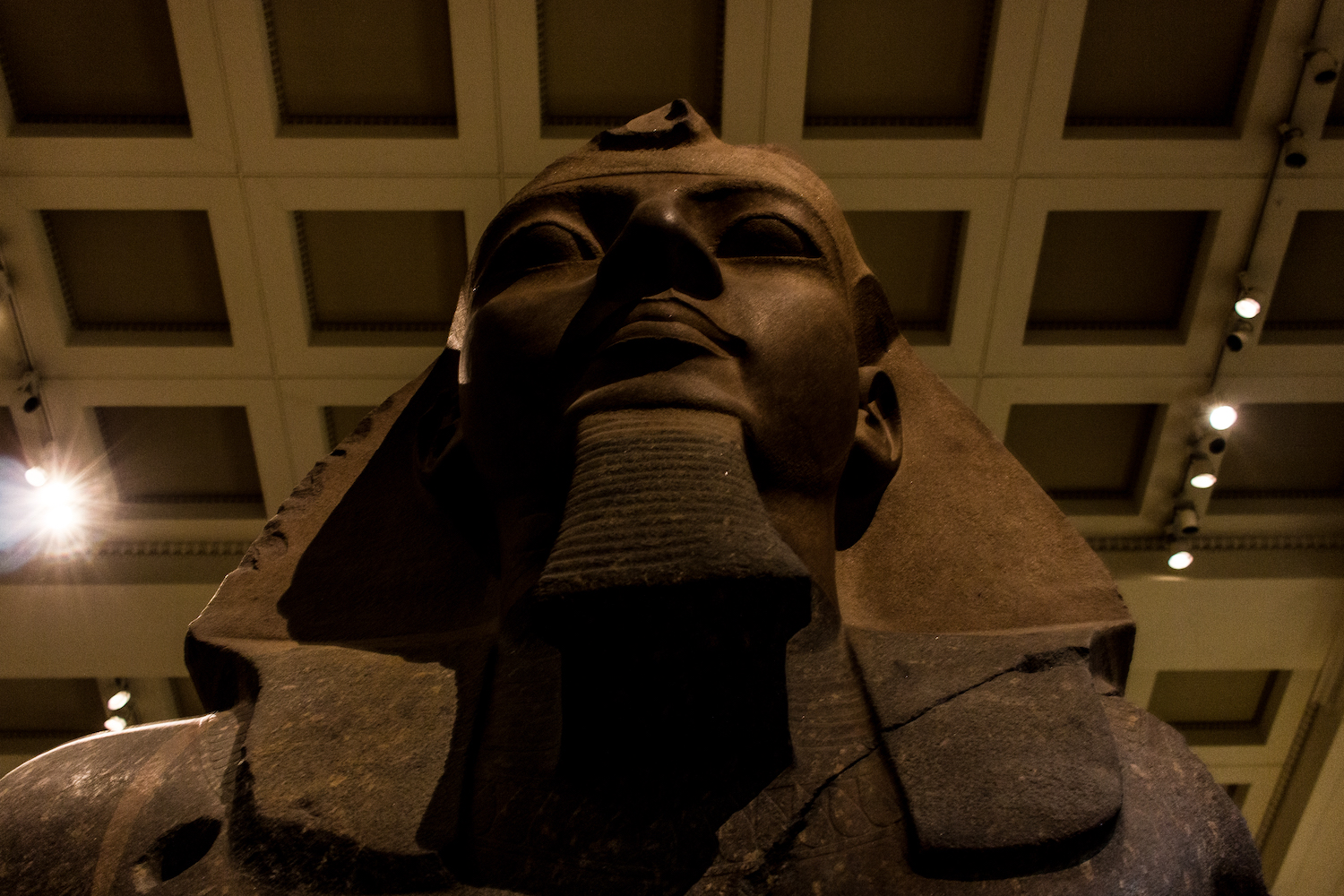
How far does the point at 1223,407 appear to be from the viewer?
3494mm

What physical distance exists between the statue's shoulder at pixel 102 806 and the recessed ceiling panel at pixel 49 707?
303cm

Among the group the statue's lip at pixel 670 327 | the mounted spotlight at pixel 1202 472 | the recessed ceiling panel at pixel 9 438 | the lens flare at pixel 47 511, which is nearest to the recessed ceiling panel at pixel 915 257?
the mounted spotlight at pixel 1202 472

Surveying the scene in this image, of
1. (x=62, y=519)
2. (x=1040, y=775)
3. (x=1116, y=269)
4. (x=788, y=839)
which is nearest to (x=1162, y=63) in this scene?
(x=1116, y=269)

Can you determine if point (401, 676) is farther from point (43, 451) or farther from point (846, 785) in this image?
point (43, 451)

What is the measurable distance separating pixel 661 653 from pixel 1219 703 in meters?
3.98

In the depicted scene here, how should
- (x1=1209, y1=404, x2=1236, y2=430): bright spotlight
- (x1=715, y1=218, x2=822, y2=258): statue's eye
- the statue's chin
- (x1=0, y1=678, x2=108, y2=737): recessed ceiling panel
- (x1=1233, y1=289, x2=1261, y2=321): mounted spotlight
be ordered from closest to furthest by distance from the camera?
the statue's chin
(x1=715, y1=218, x2=822, y2=258): statue's eye
(x1=1233, y1=289, x2=1261, y2=321): mounted spotlight
(x1=1209, y1=404, x2=1236, y2=430): bright spotlight
(x1=0, y1=678, x2=108, y2=737): recessed ceiling panel

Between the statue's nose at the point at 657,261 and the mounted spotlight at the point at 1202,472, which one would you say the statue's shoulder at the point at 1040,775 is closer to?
the statue's nose at the point at 657,261

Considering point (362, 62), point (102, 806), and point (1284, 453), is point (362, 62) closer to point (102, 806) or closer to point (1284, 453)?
point (102, 806)

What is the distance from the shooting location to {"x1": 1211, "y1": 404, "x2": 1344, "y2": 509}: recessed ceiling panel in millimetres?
3759

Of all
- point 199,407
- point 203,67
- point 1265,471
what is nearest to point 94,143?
point 203,67

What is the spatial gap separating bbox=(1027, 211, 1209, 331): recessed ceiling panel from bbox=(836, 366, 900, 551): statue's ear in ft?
5.62

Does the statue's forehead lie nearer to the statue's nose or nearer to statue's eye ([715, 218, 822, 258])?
statue's eye ([715, 218, 822, 258])

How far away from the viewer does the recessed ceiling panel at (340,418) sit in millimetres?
3703

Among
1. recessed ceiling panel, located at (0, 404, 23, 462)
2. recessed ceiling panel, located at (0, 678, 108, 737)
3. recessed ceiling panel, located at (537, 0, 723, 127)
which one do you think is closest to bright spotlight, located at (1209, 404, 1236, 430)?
recessed ceiling panel, located at (537, 0, 723, 127)
